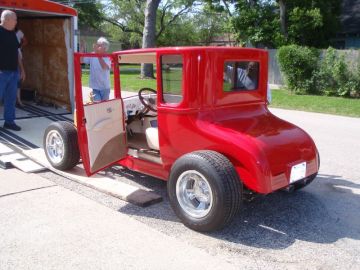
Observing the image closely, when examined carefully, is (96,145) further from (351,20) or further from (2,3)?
(351,20)

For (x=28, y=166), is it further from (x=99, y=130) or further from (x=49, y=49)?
(x=49, y=49)

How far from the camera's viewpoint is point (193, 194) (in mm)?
4004

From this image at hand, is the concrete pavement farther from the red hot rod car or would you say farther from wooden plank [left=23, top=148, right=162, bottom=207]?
the red hot rod car

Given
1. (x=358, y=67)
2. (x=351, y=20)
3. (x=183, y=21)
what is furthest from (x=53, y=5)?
(x=183, y=21)

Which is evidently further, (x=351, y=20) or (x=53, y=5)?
(x=351, y=20)

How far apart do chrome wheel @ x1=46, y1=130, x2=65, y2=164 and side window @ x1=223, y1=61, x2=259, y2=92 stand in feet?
7.48

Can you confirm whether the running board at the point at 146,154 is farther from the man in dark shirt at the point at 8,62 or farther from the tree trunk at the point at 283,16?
the tree trunk at the point at 283,16

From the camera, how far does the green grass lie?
12.0m

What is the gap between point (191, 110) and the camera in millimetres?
4184

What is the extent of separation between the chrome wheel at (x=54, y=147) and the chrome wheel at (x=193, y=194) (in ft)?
6.66

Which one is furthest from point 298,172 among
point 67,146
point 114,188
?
point 67,146

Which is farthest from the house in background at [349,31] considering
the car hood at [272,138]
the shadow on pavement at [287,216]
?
the car hood at [272,138]

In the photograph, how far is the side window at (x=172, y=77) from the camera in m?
4.28

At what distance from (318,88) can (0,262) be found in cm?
1509
